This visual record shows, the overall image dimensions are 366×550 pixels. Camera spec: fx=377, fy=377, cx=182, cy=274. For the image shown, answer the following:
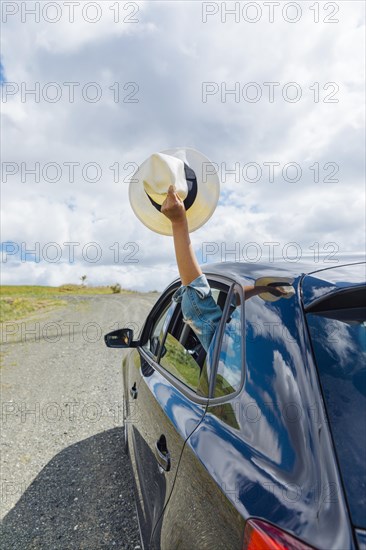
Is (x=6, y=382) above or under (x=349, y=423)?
under

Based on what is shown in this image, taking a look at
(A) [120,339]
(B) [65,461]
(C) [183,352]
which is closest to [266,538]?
(C) [183,352]

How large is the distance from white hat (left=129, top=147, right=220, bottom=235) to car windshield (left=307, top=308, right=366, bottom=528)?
38.4 inches

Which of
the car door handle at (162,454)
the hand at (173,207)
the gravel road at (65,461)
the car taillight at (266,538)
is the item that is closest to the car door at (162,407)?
the car door handle at (162,454)

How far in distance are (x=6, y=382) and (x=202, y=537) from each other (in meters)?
6.36

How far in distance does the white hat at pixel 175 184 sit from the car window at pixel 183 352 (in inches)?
17.5

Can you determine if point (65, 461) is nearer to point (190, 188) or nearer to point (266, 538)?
point (190, 188)

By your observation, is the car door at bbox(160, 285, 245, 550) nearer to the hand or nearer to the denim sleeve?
the denim sleeve

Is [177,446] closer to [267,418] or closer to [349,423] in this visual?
[267,418]

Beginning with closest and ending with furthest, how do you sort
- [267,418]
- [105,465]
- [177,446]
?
[267,418]
[177,446]
[105,465]

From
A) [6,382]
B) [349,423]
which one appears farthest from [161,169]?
[6,382]

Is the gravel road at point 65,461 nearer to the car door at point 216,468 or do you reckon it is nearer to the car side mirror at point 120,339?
the car side mirror at point 120,339

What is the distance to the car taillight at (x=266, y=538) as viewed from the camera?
0.88m

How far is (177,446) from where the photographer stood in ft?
5.04

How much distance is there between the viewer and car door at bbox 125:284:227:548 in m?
1.62
